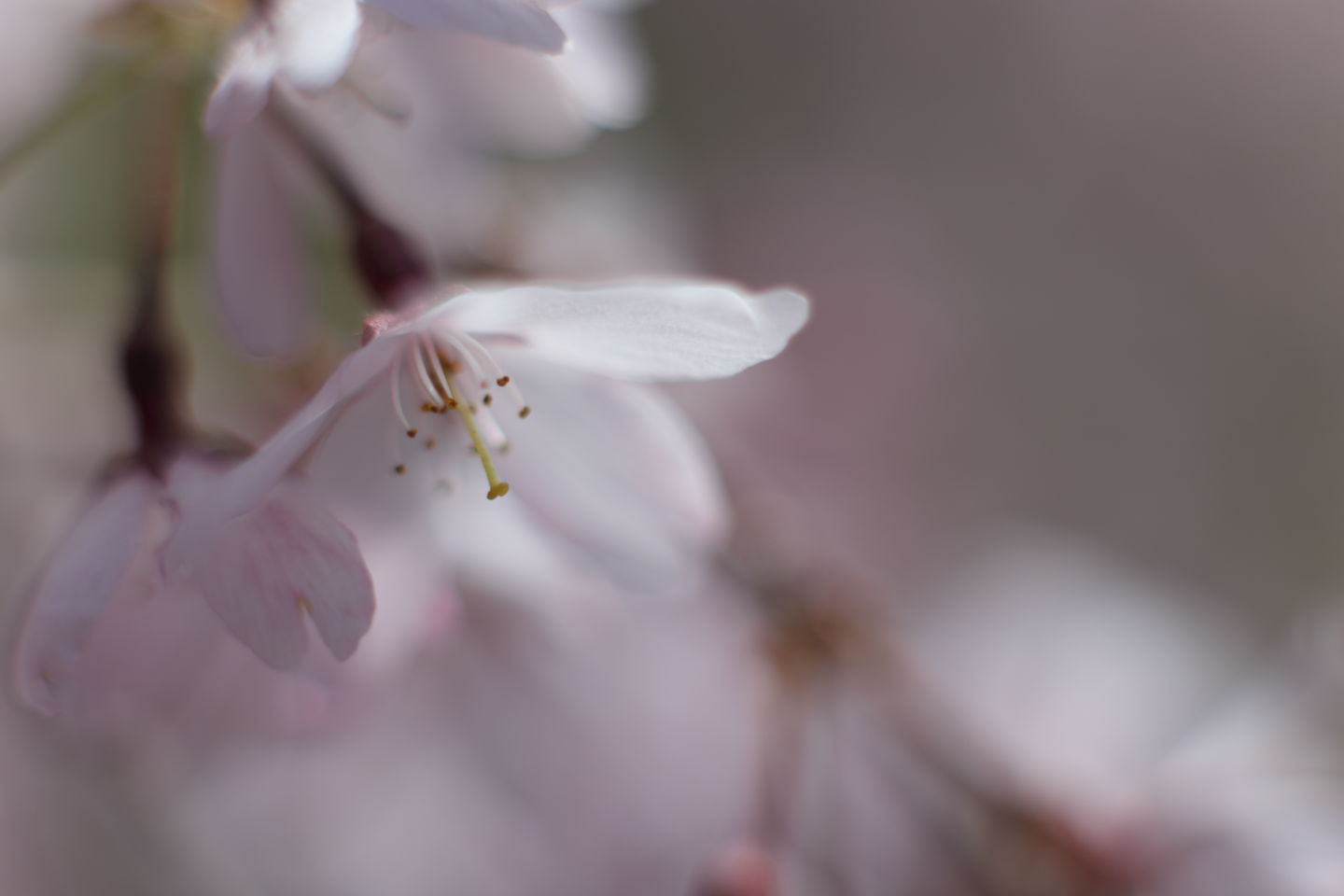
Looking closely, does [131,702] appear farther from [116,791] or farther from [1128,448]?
[1128,448]

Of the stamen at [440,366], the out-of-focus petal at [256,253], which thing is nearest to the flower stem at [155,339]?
the out-of-focus petal at [256,253]

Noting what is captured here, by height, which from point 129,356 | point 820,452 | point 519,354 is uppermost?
point 820,452

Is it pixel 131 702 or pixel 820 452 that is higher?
pixel 820 452

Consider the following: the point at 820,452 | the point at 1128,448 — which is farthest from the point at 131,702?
the point at 1128,448

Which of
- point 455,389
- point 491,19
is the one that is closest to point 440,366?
point 455,389

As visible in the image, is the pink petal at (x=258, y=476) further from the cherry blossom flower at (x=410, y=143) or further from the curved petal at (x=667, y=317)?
the cherry blossom flower at (x=410, y=143)

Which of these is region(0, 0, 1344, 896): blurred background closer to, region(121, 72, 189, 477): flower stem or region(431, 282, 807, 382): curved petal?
region(121, 72, 189, 477): flower stem
